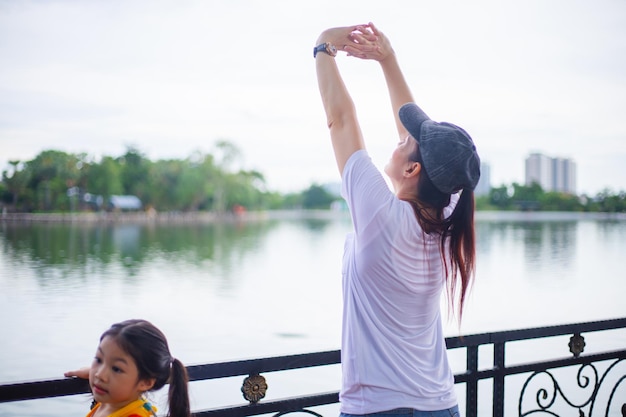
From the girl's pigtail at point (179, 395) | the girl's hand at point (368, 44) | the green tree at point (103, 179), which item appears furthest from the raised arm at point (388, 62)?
the green tree at point (103, 179)

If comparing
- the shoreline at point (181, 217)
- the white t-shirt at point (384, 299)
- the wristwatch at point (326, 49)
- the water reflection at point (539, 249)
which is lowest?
the water reflection at point (539, 249)

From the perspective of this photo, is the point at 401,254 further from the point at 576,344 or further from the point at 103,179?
the point at 103,179

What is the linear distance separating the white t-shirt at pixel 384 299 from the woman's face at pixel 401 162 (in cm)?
9

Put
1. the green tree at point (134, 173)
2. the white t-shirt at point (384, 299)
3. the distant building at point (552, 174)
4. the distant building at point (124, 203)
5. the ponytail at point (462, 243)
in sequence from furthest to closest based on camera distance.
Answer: the green tree at point (134, 173)
the distant building at point (124, 203)
the distant building at point (552, 174)
the ponytail at point (462, 243)
the white t-shirt at point (384, 299)

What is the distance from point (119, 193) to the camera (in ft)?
166

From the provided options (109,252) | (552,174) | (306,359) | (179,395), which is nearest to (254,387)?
(306,359)

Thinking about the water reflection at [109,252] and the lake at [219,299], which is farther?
the water reflection at [109,252]

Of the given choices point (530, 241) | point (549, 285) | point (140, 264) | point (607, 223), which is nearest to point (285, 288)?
point (140, 264)

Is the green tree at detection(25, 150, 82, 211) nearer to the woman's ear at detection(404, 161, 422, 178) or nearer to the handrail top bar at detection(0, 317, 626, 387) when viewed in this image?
the handrail top bar at detection(0, 317, 626, 387)

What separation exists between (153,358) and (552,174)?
51103 millimetres

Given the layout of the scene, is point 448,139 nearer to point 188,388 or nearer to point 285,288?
point 188,388

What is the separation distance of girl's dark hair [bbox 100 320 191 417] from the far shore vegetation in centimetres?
3927

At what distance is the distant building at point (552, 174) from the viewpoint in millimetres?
48062

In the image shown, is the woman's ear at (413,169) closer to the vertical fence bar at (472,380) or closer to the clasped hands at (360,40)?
the clasped hands at (360,40)
